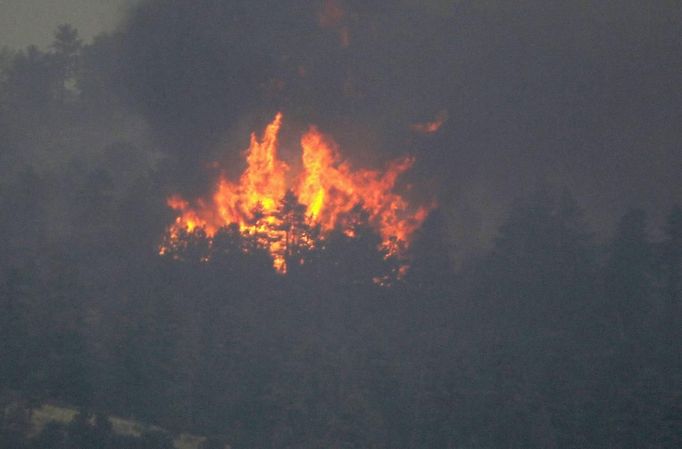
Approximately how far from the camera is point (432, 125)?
80.4m

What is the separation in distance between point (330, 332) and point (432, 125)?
2776 cm

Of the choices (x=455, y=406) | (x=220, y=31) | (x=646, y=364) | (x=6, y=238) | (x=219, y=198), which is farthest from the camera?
(x=220, y=31)

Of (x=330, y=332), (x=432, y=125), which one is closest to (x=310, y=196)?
(x=432, y=125)

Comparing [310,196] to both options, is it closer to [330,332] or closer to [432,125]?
[432,125]

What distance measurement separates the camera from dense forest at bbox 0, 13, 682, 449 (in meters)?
50.7

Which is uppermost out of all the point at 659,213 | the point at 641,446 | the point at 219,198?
the point at 659,213

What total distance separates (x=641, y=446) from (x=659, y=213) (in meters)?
56.1

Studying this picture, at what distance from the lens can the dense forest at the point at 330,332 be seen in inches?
1996

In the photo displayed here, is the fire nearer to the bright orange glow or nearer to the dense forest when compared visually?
the dense forest

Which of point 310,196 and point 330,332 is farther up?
point 310,196

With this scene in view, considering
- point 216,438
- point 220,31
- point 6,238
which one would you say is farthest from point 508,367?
point 220,31

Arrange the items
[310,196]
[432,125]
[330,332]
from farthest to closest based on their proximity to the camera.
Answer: [432,125] < [310,196] < [330,332]

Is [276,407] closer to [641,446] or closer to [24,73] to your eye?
[641,446]

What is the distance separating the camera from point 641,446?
50250 mm
